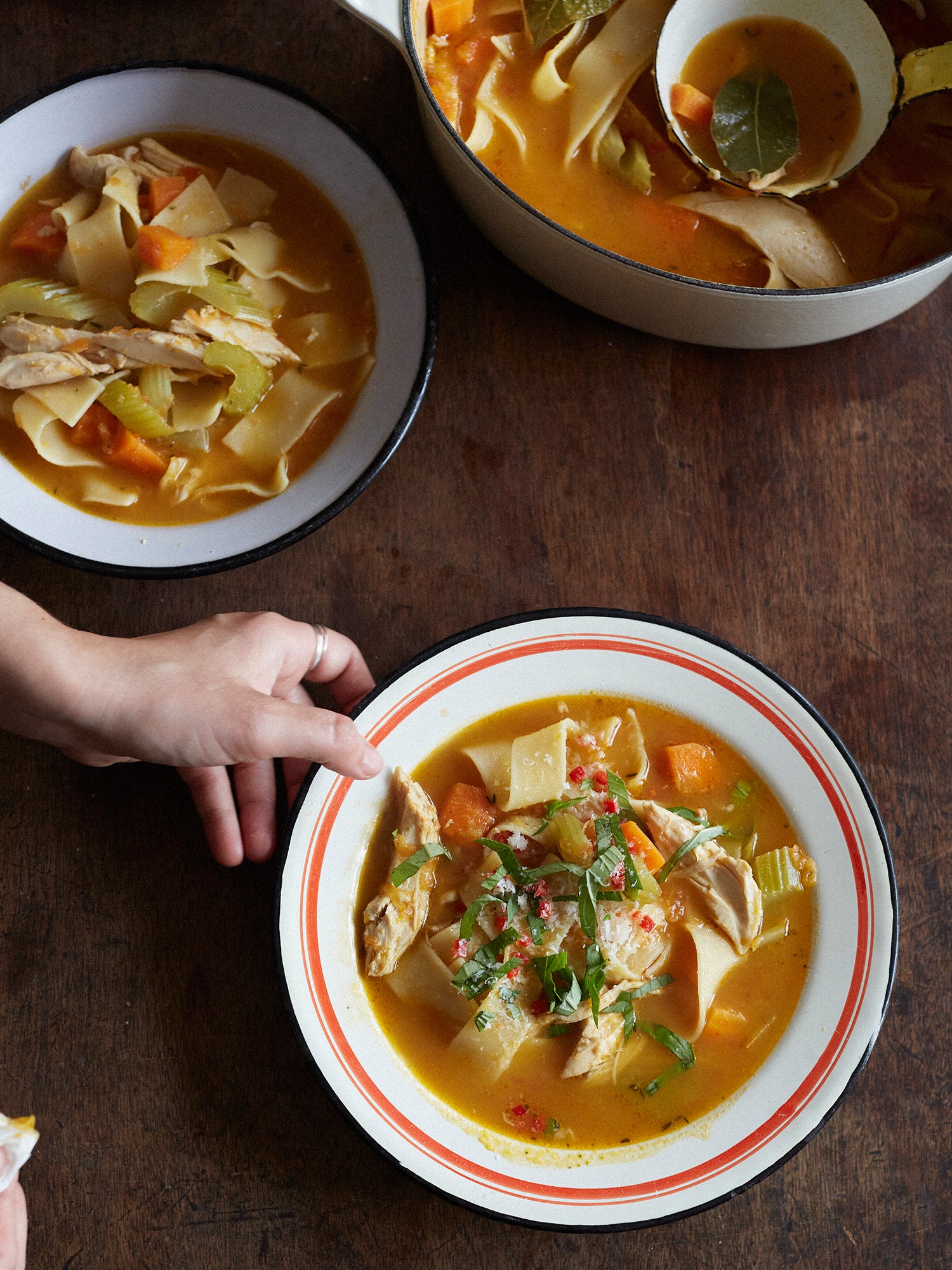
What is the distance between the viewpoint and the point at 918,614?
2.65m

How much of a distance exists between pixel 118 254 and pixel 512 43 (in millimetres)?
1111

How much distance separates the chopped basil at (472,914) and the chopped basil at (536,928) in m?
0.09

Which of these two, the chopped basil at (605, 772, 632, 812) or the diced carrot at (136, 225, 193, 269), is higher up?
the diced carrot at (136, 225, 193, 269)

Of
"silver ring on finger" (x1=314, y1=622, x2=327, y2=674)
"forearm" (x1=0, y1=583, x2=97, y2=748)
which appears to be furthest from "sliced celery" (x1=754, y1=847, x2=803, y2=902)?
"forearm" (x1=0, y1=583, x2=97, y2=748)

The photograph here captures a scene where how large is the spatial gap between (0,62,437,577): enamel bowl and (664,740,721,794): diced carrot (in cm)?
101

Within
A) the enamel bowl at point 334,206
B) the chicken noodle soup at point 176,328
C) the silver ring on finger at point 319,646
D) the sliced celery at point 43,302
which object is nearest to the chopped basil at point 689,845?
the silver ring on finger at point 319,646

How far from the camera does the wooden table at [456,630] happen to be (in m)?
2.43

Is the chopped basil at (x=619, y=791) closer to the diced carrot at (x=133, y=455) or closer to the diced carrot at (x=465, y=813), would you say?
the diced carrot at (x=465, y=813)

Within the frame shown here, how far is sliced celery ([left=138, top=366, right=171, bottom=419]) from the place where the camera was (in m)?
2.45

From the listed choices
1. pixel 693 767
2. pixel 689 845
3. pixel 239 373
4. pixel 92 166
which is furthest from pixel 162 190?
pixel 689 845

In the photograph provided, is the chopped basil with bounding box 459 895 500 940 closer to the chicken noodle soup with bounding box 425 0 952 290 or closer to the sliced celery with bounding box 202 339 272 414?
the sliced celery with bounding box 202 339 272 414

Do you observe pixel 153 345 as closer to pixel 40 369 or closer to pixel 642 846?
pixel 40 369

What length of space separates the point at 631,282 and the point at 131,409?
4.05 feet

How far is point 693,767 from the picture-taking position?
2445 millimetres
